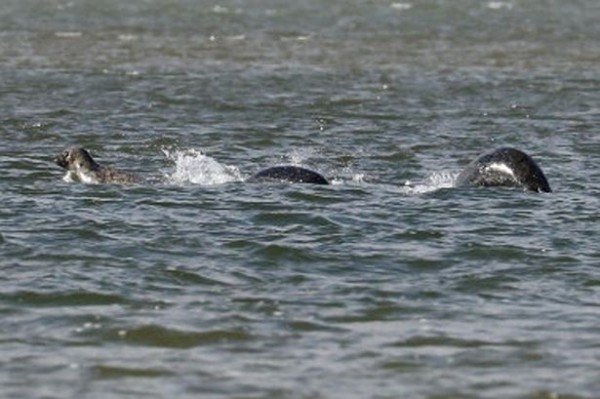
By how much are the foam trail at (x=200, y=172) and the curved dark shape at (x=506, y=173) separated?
261cm

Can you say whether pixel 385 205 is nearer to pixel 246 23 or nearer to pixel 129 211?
pixel 129 211

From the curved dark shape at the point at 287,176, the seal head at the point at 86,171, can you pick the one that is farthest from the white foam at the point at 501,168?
the seal head at the point at 86,171

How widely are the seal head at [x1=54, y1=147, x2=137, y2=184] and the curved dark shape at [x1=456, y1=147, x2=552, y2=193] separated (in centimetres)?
363

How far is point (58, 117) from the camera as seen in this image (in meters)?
27.0

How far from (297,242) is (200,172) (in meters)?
4.56

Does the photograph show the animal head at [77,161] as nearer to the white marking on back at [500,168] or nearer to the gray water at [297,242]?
the gray water at [297,242]

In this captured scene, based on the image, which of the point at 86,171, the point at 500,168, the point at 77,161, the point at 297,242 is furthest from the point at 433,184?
the point at 297,242

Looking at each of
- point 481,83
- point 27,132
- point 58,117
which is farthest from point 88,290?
point 481,83

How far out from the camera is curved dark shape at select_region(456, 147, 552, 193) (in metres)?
19.3

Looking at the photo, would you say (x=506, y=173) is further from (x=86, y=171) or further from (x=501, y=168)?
(x=86, y=171)

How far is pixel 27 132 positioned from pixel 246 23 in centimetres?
2898

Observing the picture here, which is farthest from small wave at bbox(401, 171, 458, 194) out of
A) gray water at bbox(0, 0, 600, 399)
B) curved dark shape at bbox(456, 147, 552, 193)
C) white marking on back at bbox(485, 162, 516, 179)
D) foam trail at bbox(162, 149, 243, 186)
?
foam trail at bbox(162, 149, 243, 186)

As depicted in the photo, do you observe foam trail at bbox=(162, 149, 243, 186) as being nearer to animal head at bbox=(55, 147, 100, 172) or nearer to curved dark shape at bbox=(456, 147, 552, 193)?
animal head at bbox=(55, 147, 100, 172)

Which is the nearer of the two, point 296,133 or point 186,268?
point 186,268
